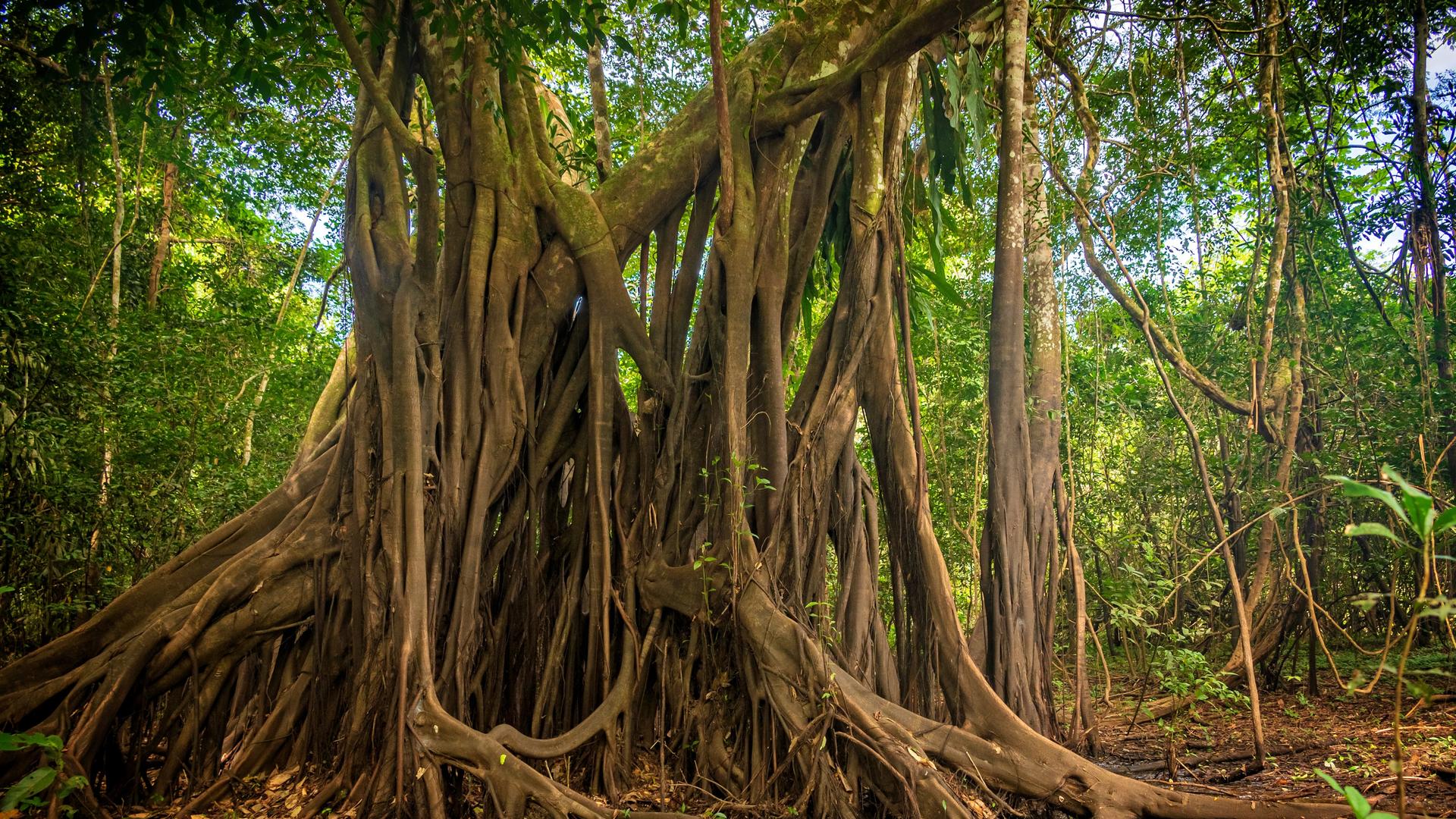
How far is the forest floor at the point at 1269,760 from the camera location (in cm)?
314

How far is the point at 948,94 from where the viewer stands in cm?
453

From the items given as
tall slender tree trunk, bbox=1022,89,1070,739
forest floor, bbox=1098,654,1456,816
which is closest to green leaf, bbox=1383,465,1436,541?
forest floor, bbox=1098,654,1456,816

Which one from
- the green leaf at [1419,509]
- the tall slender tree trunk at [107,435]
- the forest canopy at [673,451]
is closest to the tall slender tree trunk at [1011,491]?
the forest canopy at [673,451]

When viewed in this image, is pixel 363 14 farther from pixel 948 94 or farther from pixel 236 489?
pixel 236 489

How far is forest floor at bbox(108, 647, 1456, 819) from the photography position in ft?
10.3

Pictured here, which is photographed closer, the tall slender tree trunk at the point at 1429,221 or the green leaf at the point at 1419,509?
the green leaf at the point at 1419,509

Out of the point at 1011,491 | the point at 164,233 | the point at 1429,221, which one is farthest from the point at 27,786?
the point at 164,233

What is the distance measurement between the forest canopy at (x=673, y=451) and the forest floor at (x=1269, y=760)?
3cm

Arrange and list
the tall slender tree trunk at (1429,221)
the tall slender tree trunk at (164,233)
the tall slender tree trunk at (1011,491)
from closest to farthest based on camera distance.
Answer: the tall slender tree trunk at (1011,491)
the tall slender tree trunk at (1429,221)
the tall slender tree trunk at (164,233)

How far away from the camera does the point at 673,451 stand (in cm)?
396

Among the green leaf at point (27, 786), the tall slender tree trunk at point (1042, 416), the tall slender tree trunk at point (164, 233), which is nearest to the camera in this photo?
the green leaf at point (27, 786)

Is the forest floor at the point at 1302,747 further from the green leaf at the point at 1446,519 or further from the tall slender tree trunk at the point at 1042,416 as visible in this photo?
the green leaf at the point at 1446,519

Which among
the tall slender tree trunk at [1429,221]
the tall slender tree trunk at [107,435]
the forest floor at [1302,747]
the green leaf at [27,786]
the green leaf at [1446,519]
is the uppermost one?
the tall slender tree trunk at [1429,221]

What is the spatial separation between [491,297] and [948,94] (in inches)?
100
